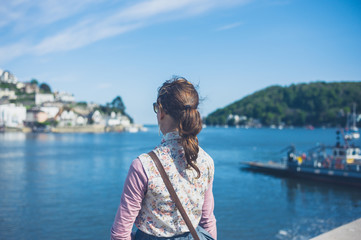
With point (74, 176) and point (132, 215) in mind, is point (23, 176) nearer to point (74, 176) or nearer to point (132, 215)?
point (74, 176)

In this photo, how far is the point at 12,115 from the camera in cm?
11819

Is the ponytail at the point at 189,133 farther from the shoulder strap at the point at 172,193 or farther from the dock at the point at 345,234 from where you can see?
the dock at the point at 345,234

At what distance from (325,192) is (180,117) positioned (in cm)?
2188

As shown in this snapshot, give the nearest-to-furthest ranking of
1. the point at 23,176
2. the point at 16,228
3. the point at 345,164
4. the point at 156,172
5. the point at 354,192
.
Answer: the point at 156,172 → the point at 16,228 → the point at 354,192 → the point at 345,164 → the point at 23,176

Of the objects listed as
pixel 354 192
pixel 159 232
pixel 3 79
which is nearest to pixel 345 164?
pixel 354 192

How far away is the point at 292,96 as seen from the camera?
165m

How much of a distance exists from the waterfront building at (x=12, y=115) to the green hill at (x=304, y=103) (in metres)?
72.3

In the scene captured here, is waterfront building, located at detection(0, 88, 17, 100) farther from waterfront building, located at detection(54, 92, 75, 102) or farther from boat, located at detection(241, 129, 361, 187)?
boat, located at detection(241, 129, 361, 187)

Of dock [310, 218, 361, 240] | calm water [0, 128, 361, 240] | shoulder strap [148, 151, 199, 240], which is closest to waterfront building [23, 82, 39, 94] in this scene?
calm water [0, 128, 361, 240]

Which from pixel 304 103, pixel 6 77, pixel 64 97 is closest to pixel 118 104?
pixel 64 97

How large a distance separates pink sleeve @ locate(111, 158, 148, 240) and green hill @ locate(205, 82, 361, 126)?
124175 mm

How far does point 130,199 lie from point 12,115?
133 meters

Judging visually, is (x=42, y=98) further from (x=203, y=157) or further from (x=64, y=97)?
(x=203, y=157)

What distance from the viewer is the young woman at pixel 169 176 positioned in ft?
5.16
